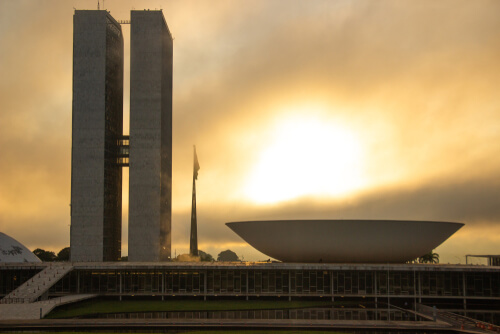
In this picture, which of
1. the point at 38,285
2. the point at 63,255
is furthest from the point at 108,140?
the point at 38,285

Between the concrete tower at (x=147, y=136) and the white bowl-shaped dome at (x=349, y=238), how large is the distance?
33.3 metres

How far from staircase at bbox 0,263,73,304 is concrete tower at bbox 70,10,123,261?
104 feet

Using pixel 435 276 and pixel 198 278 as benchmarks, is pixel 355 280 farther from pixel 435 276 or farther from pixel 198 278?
pixel 198 278

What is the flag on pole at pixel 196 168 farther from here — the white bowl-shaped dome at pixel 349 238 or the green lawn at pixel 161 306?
the green lawn at pixel 161 306

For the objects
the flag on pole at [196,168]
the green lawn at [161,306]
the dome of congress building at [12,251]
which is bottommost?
→ the green lawn at [161,306]

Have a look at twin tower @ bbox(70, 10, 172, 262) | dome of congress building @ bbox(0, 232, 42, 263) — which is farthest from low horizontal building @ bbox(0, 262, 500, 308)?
twin tower @ bbox(70, 10, 172, 262)

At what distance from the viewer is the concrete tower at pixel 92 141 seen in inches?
3472

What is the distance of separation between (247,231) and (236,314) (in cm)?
1730

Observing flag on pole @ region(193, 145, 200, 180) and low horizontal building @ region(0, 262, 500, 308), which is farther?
flag on pole @ region(193, 145, 200, 180)

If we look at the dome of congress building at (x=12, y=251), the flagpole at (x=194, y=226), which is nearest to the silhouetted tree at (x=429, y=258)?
the flagpole at (x=194, y=226)

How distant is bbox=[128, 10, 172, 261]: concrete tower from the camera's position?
88.2m

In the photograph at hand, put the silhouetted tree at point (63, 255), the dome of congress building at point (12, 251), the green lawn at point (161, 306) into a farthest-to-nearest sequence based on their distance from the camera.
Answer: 1. the silhouetted tree at point (63, 255)
2. the dome of congress building at point (12, 251)
3. the green lawn at point (161, 306)

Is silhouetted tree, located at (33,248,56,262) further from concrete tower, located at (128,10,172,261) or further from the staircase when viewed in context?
the staircase

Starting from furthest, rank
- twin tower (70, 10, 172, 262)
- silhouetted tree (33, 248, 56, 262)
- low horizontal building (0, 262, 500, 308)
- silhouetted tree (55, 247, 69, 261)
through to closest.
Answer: silhouetted tree (33, 248, 56, 262) → silhouetted tree (55, 247, 69, 261) → twin tower (70, 10, 172, 262) → low horizontal building (0, 262, 500, 308)
